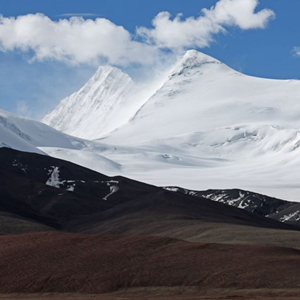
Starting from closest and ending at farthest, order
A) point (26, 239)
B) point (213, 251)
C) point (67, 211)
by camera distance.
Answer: point (213, 251) → point (26, 239) → point (67, 211)

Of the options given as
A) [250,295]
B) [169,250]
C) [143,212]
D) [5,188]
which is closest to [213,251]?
[169,250]

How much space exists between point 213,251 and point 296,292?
45.6 ft

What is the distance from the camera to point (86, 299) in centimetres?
6244

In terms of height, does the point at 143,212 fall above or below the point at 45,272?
above

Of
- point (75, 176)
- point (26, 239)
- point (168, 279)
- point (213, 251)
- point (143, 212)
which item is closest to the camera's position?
point (168, 279)

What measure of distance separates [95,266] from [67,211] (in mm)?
88224

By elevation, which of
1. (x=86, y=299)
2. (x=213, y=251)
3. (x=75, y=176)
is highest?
(x=75, y=176)

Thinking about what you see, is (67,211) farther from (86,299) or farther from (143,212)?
(86,299)

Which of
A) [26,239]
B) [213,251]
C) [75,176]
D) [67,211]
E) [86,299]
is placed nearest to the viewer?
[86,299]

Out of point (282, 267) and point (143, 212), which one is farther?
point (143, 212)

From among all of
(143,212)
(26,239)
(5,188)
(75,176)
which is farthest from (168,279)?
(75,176)

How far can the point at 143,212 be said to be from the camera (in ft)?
462

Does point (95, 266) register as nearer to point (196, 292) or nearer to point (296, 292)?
point (196, 292)

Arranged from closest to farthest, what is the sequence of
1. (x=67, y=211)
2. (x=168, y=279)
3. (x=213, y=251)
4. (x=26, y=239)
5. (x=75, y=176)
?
(x=168, y=279)
(x=213, y=251)
(x=26, y=239)
(x=67, y=211)
(x=75, y=176)
